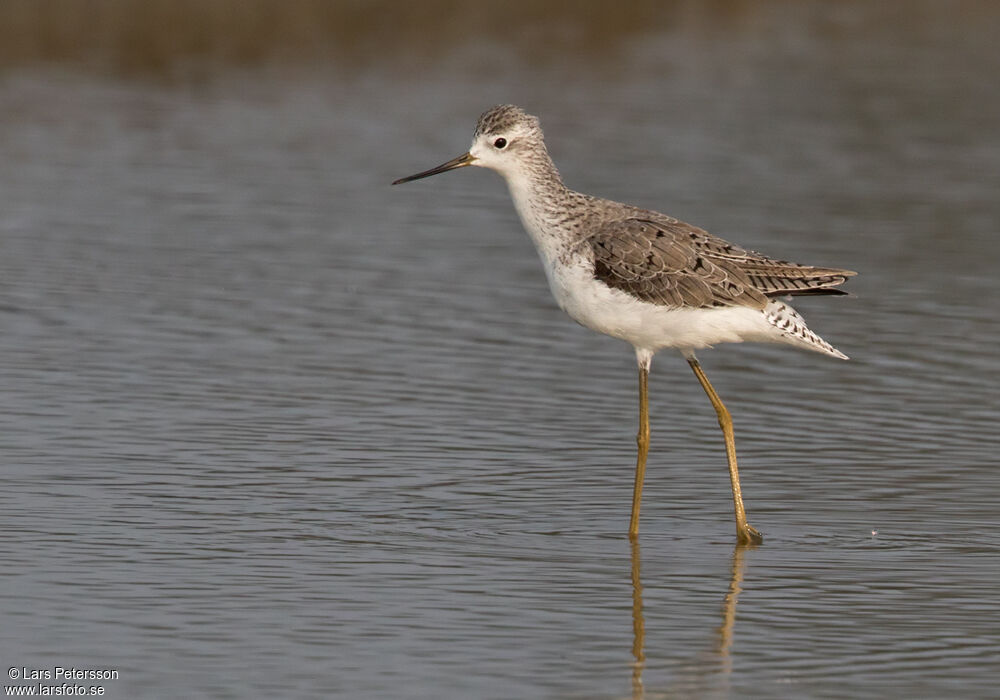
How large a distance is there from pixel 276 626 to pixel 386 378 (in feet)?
17.3

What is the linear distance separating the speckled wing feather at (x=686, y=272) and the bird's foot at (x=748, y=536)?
1300mm

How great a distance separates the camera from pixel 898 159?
2333 cm

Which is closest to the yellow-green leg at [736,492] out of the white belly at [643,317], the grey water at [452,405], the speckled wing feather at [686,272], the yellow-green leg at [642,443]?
the grey water at [452,405]

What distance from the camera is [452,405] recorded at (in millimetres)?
13414

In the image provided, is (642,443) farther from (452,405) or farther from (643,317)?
(452,405)

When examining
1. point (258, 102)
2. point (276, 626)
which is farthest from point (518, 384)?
point (258, 102)

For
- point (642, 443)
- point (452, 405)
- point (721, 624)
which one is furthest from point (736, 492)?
point (452, 405)

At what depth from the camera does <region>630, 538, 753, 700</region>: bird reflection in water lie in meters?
8.62

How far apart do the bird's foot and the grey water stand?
8cm

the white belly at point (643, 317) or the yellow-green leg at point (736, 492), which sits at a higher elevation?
the white belly at point (643, 317)

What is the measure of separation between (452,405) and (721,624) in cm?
444

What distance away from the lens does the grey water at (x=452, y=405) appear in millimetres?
8953

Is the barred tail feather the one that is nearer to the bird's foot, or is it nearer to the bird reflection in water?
the bird's foot

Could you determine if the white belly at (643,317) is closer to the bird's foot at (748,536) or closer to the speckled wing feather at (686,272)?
the speckled wing feather at (686,272)
